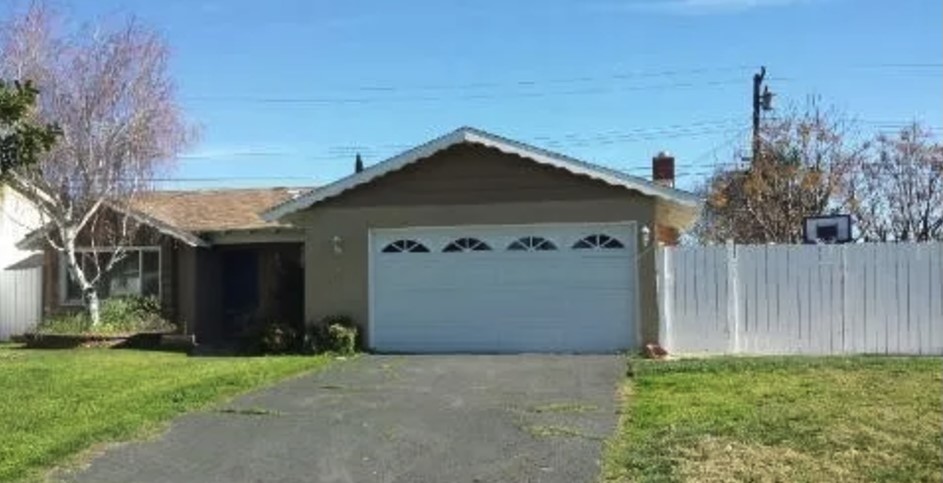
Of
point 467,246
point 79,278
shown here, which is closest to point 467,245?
point 467,246

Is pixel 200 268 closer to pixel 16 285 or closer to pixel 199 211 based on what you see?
pixel 199 211

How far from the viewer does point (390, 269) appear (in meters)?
19.6

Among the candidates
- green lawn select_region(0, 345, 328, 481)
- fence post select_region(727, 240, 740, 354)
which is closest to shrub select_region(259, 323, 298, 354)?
green lawn select_region(0, 345, 328, 481)

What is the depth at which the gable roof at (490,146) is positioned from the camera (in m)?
18.4

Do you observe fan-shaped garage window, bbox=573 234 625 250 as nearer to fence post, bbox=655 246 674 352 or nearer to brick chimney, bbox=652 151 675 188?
fence post, bbox=655 246 674 352

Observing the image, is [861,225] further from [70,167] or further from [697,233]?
[70,167]

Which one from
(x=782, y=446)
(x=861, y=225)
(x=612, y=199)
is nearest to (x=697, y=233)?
(x=861, y=225)

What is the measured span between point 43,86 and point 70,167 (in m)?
1.62

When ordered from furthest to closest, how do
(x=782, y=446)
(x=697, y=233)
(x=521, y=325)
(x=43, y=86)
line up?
(x=697, y=233)
(x=43, y=86)
(x=521, y=325)
(x=782, y=446)

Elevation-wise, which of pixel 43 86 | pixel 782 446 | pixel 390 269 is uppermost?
pixel 43 86

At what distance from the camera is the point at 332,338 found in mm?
18891

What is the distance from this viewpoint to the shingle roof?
24.3 meters

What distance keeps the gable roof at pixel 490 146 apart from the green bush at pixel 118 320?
15.5ft

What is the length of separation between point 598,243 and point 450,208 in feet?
8.14
